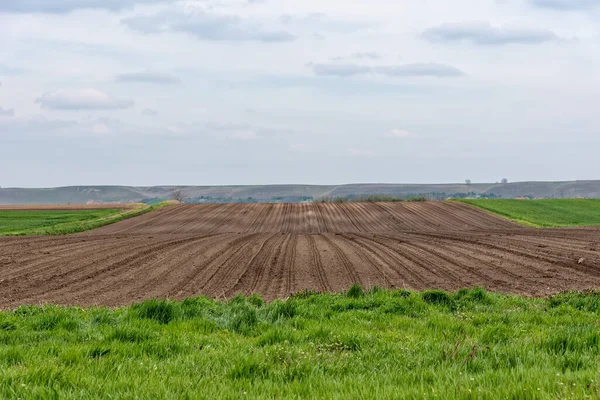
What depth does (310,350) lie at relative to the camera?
725cm

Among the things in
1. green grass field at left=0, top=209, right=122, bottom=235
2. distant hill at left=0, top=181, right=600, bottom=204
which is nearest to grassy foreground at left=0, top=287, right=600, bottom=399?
green grass field at left=0, top=209, right=122, bottom=235

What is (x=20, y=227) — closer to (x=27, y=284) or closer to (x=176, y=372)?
(x=27, y=284)

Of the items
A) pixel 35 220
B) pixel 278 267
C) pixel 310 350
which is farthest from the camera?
pixel 35 220

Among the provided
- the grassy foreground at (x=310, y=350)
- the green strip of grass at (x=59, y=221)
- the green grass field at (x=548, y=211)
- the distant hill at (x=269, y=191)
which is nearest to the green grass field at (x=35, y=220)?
the green strip of grass at (x=59, y=221)

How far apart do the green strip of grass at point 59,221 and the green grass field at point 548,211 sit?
125ft

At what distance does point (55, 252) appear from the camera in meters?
26.4

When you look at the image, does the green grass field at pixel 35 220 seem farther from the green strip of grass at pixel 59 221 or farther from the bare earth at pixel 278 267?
the bare earth at pixel 278 267

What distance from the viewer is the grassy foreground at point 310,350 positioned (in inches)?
210

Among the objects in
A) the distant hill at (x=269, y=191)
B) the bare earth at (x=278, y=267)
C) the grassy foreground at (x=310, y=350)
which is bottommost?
the bare earth at (x=278, y=267)

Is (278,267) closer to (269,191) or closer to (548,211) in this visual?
(548,211)

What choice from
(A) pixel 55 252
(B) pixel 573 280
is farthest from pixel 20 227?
(B) pixel 573 280

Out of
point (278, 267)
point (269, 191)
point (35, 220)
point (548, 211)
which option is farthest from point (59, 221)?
point (269, 191)

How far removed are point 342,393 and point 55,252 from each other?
24244 millimetres

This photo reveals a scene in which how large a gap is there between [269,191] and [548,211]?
10123 cm
